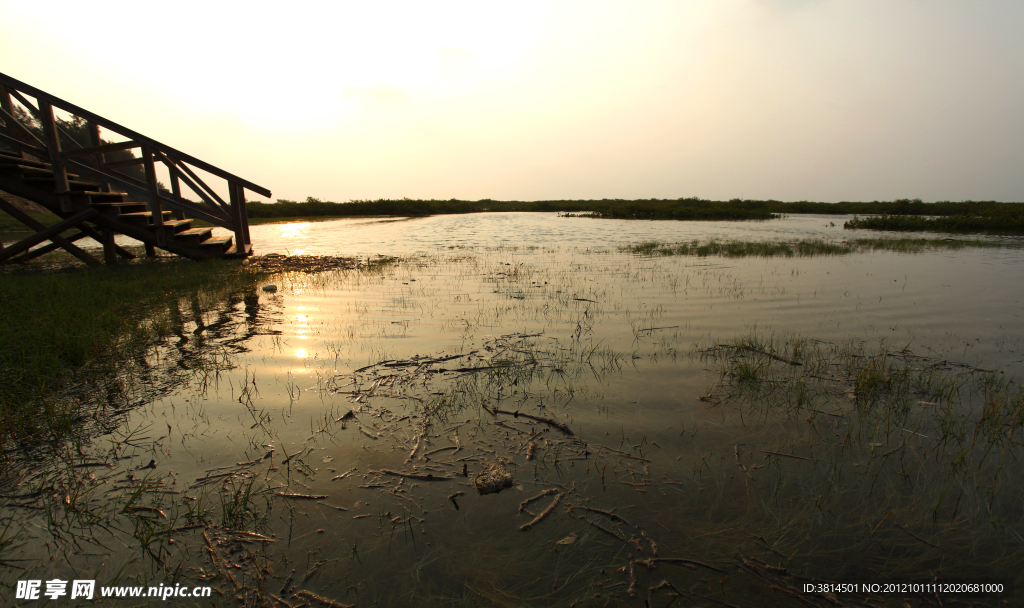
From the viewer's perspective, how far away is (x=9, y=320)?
5.93m

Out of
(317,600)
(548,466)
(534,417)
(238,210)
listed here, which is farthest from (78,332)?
(238,210)

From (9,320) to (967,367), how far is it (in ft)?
38.7

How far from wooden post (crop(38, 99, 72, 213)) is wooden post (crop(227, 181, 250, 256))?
3387mm

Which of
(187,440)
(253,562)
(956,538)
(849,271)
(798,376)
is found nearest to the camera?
(253,562)

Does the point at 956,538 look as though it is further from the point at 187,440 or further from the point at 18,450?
the point at 18,450

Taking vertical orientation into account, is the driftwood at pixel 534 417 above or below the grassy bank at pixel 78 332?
below

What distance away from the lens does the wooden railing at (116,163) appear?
33.4 ft

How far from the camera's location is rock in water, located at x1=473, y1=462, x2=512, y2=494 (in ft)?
9.84

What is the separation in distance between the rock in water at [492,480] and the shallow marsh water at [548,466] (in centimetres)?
8

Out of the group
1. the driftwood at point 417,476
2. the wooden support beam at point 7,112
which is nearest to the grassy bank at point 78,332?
the driftwood at point 417,476

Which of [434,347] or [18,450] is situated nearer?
[18,450]

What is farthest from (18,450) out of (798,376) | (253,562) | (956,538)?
(798,376)

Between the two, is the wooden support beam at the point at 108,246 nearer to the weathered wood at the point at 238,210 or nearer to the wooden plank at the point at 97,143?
the wooden plank at the point at 97,143

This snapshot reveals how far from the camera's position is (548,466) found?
3258 mm
